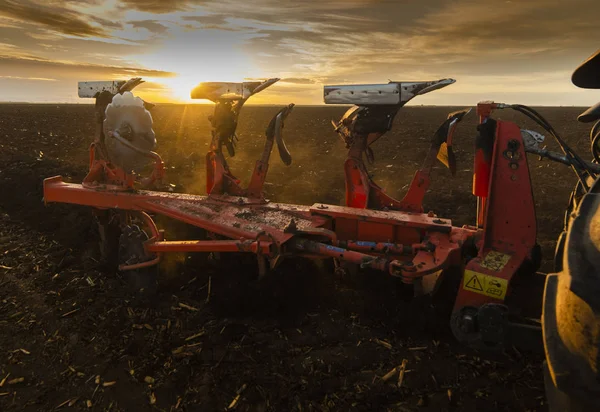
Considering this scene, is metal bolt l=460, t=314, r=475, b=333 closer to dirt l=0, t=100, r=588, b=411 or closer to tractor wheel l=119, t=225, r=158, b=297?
dirt l=0, t=100, r=588, b=411

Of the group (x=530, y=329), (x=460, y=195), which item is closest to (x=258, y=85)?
(x=530, y=329)

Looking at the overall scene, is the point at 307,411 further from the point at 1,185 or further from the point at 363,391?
the point at 1,185

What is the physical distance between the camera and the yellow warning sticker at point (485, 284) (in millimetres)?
3098

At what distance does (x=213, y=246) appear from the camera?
4.14m

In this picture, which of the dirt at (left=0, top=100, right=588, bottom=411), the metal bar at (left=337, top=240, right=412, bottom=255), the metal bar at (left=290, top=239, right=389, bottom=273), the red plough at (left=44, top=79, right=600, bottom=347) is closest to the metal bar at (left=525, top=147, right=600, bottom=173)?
the red plough at (left=44, top=79, right=600, bottom=347)

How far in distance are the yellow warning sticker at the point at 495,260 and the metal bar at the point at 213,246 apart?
183cm

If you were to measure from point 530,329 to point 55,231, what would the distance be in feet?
21.0

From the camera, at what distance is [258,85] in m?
5.26

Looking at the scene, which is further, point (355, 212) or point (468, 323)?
point (355, 212)

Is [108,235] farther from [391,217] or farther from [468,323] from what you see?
[468,323]

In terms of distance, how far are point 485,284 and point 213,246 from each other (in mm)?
2407

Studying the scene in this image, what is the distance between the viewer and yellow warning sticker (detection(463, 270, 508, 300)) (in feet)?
10.2

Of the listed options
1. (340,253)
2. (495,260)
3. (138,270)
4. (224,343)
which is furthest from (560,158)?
(138,270)

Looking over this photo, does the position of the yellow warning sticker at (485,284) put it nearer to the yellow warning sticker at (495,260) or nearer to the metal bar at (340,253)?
the yellow warning sticker at (495,260)
